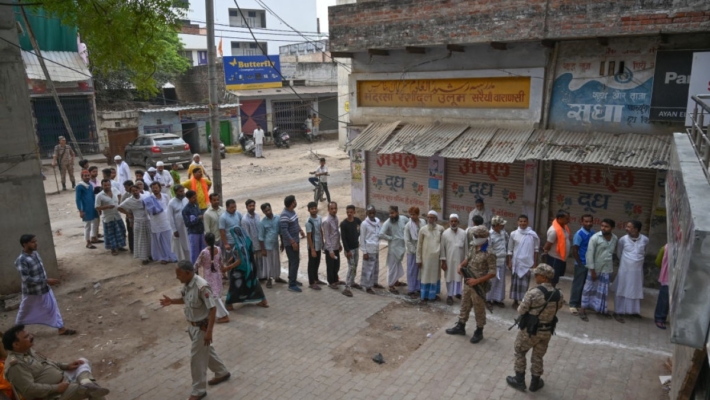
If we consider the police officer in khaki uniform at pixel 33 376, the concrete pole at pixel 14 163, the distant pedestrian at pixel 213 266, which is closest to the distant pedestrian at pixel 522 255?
the distant pedestrian at pixel 213 266

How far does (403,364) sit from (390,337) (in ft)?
2.45

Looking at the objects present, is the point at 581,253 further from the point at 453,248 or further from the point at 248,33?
the point at 248,33

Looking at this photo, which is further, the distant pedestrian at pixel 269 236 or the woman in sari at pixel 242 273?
the distant pedestrian at pixel 269 236

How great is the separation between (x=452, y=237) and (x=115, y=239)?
7.02m

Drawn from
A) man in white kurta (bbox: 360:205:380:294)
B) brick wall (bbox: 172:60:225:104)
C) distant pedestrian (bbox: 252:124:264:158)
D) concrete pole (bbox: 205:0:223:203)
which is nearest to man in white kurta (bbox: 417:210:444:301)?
Result: man in white kurta (bbox: 360:205:380:294)

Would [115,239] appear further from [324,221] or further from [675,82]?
[675,82]

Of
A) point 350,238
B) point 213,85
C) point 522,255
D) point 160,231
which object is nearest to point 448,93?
point 350,238

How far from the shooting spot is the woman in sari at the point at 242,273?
7453mm

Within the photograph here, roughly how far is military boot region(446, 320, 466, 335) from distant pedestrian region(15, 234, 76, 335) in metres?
5.16

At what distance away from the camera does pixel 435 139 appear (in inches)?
387

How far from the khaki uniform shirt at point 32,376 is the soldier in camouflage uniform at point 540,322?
14.6 feet

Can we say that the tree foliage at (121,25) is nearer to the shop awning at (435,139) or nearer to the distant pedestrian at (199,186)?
the distant pedestrian at (199,186)

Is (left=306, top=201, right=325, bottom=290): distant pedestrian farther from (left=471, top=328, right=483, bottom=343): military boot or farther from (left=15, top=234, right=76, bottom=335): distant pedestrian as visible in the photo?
(left=15, top=234, right=76, bottom=335): distant pedestrian

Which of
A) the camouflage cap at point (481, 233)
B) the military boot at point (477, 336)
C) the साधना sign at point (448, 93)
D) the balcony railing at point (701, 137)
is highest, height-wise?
the साधना sign at point (448, 93)
